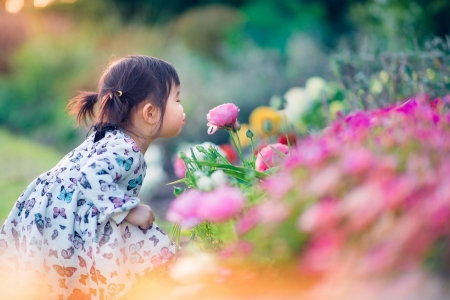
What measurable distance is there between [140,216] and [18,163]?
154 inches

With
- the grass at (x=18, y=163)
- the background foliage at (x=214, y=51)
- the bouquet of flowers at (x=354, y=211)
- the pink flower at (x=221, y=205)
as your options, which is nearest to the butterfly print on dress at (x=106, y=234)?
the bouquet of flowers at (x=354, y=211)

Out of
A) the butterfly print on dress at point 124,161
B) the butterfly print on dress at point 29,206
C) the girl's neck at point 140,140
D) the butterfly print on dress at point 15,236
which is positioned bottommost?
the butterfly print on dress at point 15,236

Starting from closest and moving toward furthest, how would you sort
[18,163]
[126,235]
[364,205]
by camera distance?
[364,205] < [126,235] < [18,163]

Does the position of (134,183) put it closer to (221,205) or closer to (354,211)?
(221,205)

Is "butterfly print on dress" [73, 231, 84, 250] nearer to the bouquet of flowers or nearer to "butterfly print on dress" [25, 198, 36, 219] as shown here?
"butterfly print on dress" [25, 198, 36, 219]

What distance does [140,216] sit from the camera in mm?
1771

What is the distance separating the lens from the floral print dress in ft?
5.89

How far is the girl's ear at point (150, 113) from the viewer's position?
196 centimetres

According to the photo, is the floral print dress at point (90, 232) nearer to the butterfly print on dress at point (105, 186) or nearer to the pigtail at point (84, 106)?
the butterfly print on dress at point (105, 186)

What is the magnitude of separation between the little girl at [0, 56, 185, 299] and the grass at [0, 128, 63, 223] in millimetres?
2107

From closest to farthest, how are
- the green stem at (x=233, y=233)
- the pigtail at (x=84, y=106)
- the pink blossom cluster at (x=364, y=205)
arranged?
the pink blossom cluster at (x=364, y=205) < the green stem at (x=233, y=233) < the pigtail at (x=84, y=106)

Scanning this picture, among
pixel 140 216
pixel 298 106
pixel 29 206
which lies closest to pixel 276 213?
pixel 140 216

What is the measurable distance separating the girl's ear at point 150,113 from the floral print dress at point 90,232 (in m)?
0.09

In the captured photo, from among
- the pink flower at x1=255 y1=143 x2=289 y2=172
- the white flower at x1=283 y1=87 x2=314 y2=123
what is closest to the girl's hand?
the pink flower at x1=255 y1=143 x2=289 y2=172
